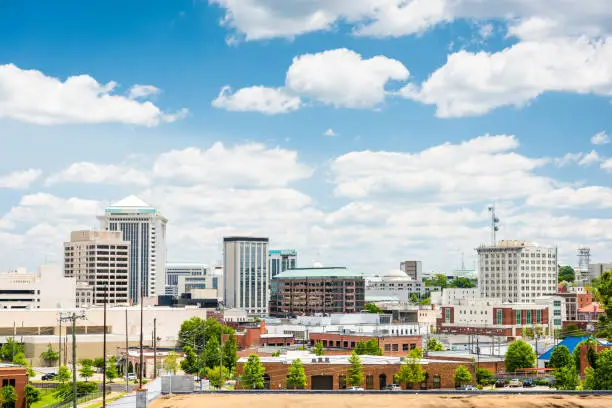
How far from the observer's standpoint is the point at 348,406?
69188 millimetres

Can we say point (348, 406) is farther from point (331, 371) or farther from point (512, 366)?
point (512, 366)

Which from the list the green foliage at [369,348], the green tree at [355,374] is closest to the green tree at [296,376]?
the green tree at [355,374]

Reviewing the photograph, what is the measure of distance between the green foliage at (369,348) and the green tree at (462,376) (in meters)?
28.3

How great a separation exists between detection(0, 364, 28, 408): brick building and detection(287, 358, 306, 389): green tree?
3264 cm

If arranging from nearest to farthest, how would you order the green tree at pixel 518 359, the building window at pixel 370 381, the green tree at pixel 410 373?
the green tree at pixel 410 373, the building window at pixel 370 381, the green tree at pixel 518 359

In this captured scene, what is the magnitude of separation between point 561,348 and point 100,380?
71.1m

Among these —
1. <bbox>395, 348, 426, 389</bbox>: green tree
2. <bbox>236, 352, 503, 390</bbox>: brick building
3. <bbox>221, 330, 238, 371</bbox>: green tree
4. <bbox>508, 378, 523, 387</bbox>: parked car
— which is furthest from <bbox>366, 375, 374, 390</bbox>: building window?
<bbox>221, 330, 238, 371</bbox>: green tree

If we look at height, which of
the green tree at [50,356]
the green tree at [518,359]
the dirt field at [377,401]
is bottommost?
the green tree at [50,356]

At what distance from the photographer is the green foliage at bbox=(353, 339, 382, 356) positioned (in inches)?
5679

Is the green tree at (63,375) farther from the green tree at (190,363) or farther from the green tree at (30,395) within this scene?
the green tree at (30,395)

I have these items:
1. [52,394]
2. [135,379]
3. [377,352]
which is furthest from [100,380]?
[377,352]

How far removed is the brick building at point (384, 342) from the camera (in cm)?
15312

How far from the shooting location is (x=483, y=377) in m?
122

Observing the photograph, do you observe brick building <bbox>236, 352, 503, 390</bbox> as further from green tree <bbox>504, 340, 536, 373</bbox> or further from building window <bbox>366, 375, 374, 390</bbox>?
green tree <bbox>504, 340, 536, 373</bbox>
